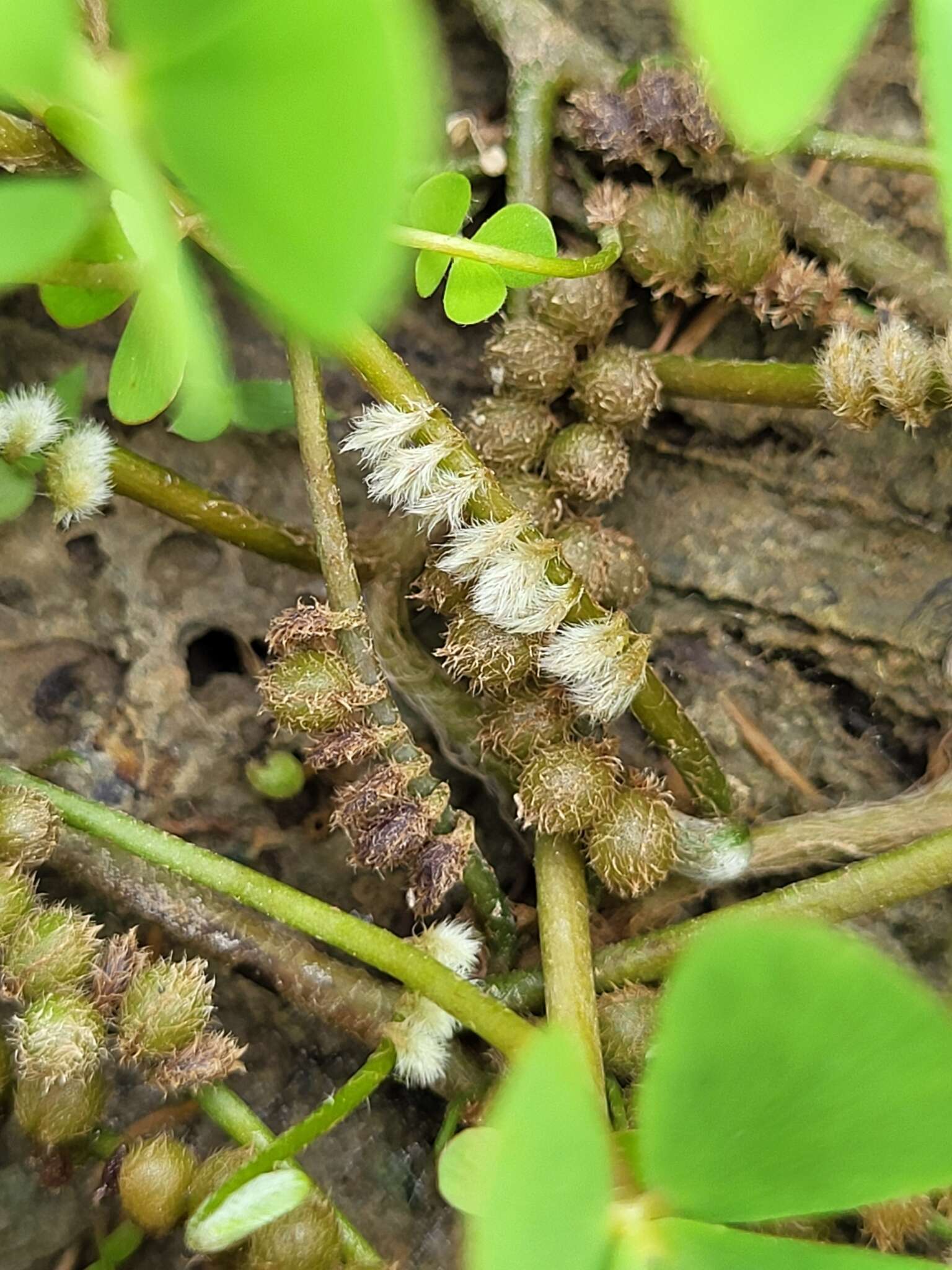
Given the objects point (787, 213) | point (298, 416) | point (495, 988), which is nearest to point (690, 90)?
point (787, 213)

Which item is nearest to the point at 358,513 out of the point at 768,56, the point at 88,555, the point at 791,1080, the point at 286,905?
the point at 88,555

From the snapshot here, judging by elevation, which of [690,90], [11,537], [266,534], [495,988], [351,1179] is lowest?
[351,1179]

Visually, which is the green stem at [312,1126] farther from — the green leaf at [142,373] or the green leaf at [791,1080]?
the green leaf at [142,373]

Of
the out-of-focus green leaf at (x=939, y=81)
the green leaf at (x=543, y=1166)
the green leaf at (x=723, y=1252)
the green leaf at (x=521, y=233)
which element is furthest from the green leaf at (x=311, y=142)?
the green leaf at (x=521, y=233)

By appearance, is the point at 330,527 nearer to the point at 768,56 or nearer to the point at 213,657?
the point at 213,657

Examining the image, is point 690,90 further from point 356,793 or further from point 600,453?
point 356,793
